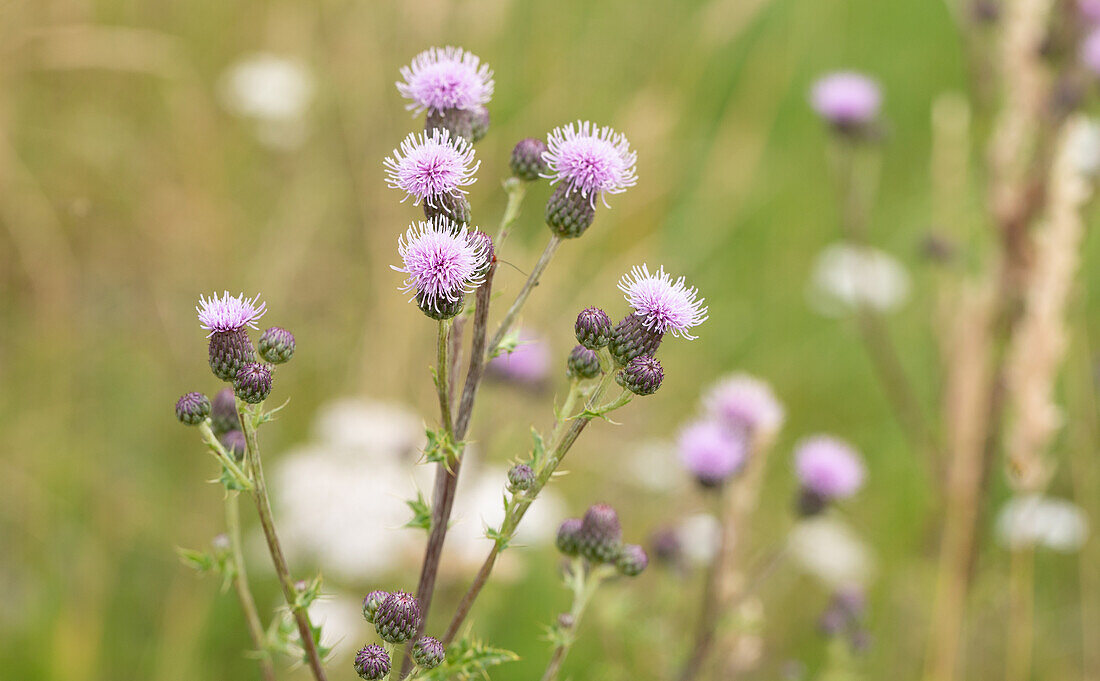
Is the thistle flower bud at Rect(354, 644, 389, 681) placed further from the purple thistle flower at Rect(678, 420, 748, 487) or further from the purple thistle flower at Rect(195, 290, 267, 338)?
the purple thistle flower at Rect(678, 420, 748, 487)

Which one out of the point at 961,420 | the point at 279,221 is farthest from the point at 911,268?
the point at 279,221

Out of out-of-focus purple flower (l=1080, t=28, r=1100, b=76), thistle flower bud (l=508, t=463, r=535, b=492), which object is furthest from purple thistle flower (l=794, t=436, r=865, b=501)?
out-of-focus purple flower (l=1080, t=28, r=1100, b=76)

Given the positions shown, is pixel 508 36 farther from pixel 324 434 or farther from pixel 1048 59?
pixel 1048 59

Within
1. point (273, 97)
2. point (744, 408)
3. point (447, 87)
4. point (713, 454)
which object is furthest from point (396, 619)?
point (273, 97)

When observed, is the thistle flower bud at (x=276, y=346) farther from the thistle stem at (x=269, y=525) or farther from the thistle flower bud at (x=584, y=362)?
the thistle flower bud at (x=584, y=362)

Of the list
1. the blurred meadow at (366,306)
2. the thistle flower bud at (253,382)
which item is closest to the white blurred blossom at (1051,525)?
the blurred meadow at (366,306)

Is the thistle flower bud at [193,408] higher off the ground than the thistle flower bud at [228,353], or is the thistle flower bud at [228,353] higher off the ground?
the thistle flower bud at [228,353]
